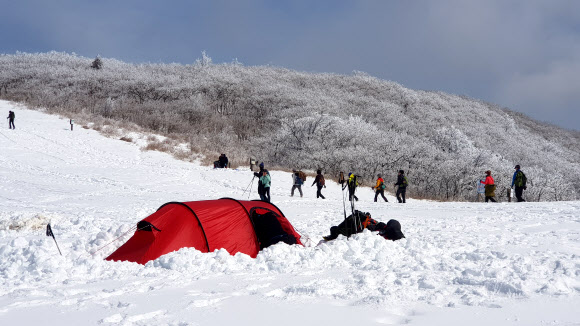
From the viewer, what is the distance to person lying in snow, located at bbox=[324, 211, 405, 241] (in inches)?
315

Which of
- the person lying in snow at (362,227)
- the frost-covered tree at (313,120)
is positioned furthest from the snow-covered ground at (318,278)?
the frost-covered tree at (313,120)

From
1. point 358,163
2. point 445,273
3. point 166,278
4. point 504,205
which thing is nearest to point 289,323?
point 166,278

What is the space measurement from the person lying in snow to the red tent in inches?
40.8

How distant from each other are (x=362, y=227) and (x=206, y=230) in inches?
135

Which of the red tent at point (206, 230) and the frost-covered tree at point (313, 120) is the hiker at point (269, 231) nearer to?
the red tent at point (206, 230)

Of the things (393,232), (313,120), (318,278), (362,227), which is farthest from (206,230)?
(313,120)

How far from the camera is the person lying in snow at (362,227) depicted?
801 centimetres

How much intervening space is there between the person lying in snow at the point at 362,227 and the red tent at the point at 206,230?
1037 mm

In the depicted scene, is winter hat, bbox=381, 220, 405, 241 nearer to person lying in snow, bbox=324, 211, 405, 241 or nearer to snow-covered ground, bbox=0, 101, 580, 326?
person lying in snow, bbox=324, 211, 405, 241

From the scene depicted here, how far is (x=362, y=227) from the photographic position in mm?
8477

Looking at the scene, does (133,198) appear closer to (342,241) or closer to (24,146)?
(342,241)

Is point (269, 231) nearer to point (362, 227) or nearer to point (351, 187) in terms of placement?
point (362, 227)

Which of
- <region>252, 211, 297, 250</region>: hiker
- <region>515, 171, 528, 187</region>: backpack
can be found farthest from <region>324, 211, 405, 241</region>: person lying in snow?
<region>515, 171, 528, 187</region>: backpack

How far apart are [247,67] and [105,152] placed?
95094mm
